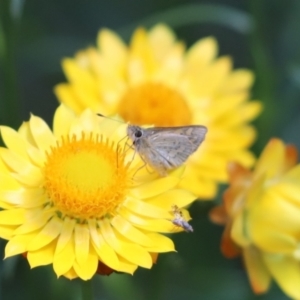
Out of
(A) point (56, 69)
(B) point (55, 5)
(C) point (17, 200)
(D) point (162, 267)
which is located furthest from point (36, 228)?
(B) point (55, 5)

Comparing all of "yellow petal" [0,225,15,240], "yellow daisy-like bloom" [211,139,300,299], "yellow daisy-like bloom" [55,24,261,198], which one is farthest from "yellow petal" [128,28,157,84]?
"yellow petal" [0,225,15,240]

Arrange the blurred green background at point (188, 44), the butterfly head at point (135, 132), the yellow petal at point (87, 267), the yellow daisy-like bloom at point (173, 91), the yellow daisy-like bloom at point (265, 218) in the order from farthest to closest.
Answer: the yellow daisy-like bloom at point (173, 91) → the blurred green background at point (188, 44) → the yellow daisy-like bloom at point (265, 218) → the butterfly head at point (135, 132) → the yellow petal at point (87, 267)

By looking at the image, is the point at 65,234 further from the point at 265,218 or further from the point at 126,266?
the point at 265,218

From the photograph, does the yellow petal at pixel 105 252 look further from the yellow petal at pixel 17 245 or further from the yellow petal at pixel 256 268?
the yellow petal at pixel 256 268

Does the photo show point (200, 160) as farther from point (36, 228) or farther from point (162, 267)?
point (36, 228)

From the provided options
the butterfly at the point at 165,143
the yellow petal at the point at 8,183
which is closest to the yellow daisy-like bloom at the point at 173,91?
the butterfly at the point at 165,143

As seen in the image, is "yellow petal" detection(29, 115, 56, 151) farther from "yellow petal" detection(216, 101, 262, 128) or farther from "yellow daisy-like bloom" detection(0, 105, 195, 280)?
"yellow petal" detection(216, 101, 262, 128)
